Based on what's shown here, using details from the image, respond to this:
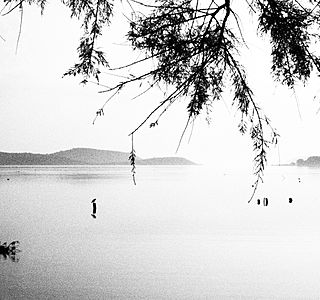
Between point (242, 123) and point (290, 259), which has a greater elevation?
point (242, 123)

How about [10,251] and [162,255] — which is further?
[10,251]

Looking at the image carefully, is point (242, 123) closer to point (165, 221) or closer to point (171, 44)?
point (171, 44)

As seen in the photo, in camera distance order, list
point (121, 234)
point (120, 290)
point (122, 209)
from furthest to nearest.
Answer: point (122, 209)
point (121, 234)
point (120, 290)

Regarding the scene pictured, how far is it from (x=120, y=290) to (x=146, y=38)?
1658cm

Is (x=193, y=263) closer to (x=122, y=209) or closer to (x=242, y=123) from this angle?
(x=242, y=123)

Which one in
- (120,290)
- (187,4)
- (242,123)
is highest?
(187,4)

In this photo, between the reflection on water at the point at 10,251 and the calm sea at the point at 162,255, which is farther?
the reflection on water at the point at 10,251

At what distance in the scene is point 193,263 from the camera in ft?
73.3

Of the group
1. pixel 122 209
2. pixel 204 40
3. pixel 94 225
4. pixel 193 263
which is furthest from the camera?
pixel 122 209

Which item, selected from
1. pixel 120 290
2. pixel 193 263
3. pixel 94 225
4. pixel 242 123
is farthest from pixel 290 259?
pixel 242 123

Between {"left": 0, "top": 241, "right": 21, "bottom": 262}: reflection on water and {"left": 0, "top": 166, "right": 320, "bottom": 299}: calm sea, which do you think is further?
{"left": 0, "top": 241, "right": 21, "bottom": 262}: reflection on water

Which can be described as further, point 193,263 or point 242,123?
point 193,263

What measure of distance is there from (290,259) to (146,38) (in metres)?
22.8

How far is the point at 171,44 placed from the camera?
5.76 feet
